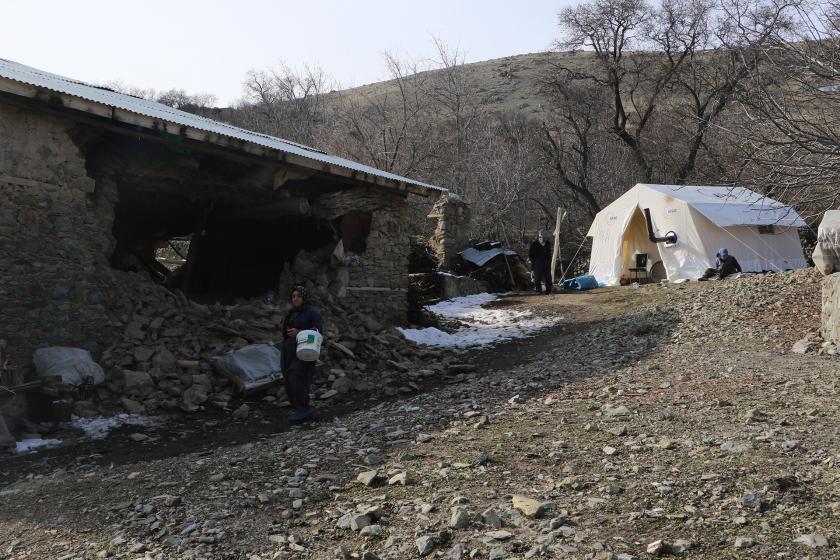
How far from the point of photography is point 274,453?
4918 mm

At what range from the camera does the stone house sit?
6.75 meters

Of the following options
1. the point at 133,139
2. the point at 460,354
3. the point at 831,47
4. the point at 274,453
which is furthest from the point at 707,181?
the point at 274,453

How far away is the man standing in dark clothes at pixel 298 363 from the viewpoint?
6289 millimetres

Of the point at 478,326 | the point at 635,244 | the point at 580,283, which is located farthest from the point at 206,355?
the point at 635,244

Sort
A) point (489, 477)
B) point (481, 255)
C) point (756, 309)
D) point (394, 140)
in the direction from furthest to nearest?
1. point (394, 140)
2. point (481, 255)
3. point (756, 309)
4. point (489, 477)

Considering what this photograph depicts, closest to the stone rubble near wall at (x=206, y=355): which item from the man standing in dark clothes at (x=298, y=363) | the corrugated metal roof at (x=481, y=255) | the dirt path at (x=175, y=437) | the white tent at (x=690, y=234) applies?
the dirt path at (x=175, y=437)

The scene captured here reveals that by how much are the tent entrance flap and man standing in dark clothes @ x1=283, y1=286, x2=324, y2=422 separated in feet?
44.5

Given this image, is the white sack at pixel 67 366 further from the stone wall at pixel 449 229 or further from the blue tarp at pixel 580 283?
the blue tarp at pixel 580 283

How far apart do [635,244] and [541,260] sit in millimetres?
4467

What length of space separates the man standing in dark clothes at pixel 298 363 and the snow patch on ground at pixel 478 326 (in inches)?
158

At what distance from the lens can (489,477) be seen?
390cm

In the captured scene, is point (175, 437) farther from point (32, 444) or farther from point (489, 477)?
point (489, 477)

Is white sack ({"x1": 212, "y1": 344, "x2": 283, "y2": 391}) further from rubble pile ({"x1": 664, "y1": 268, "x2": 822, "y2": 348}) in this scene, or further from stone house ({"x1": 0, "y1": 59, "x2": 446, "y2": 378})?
rubble pile ({"x1": 664, "y1": 268, "x2": 822, "y2": 348})

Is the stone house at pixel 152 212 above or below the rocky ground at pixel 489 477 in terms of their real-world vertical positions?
above
